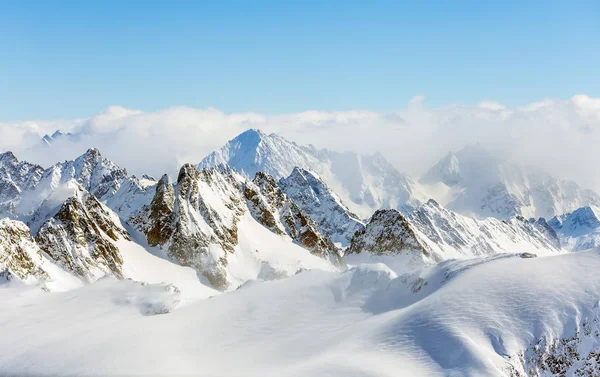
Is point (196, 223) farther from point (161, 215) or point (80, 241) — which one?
point (80, 241)

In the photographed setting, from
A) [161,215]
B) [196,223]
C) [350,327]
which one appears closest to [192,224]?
[196,223]

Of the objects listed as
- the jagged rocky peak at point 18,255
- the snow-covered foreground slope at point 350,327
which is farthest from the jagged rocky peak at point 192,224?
the snow-covered foreground slope at point 350,327

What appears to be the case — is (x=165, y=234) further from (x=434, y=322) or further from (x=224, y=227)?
(x=434, y=322)

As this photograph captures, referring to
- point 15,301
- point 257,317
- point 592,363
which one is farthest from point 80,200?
point 592,363

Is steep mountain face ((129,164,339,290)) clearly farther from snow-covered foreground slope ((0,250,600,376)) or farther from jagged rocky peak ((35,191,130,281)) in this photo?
snow-covered foreground slope ((0,250,600,376))

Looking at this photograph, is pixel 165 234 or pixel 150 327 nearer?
pixel 150 327

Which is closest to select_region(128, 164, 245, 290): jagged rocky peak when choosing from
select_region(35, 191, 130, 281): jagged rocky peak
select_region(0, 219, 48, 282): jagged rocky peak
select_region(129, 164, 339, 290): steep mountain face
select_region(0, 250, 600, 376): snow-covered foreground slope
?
select_region(129, 164, 339, 290): steep mountain face

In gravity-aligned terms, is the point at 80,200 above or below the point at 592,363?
above
